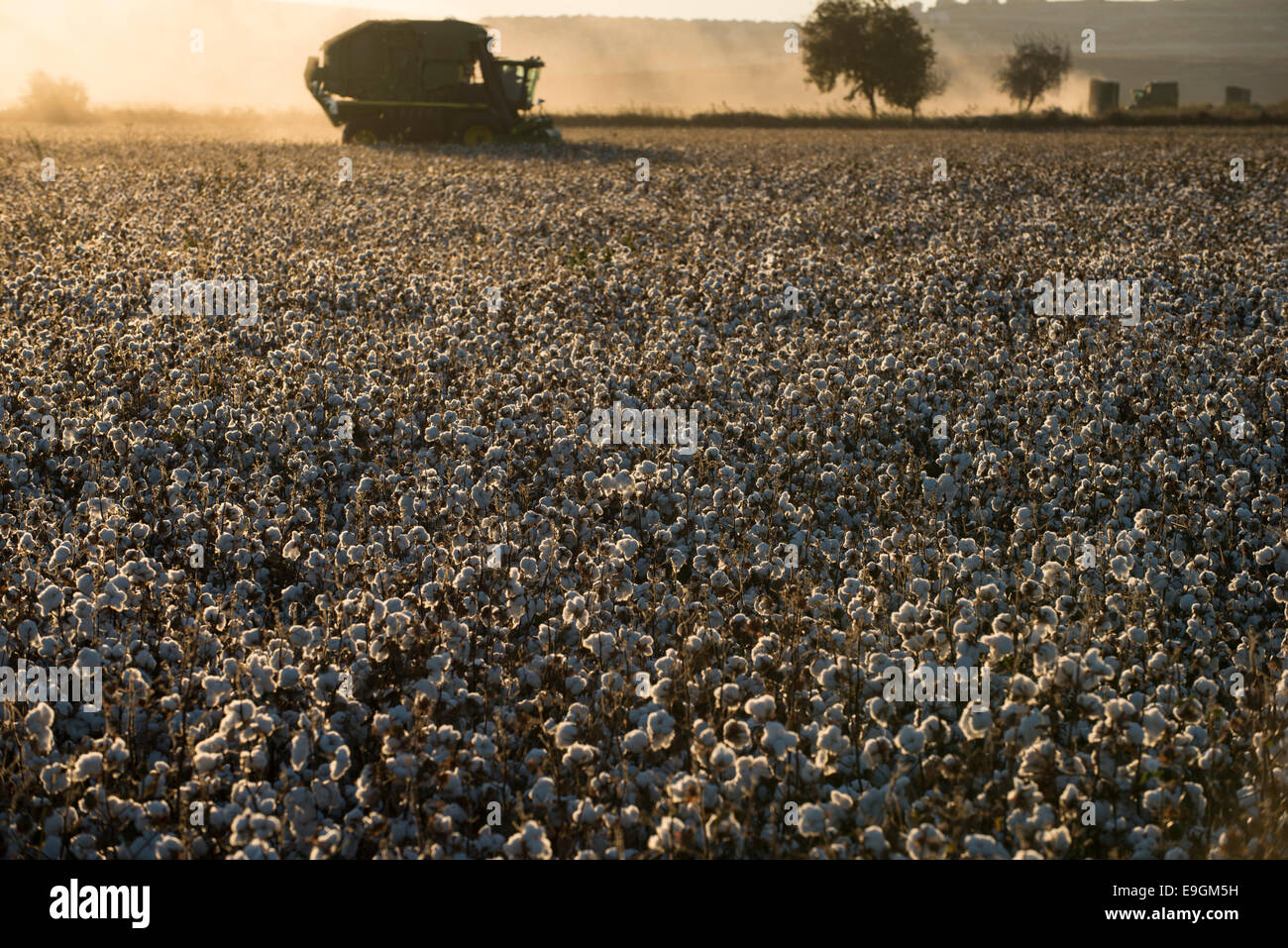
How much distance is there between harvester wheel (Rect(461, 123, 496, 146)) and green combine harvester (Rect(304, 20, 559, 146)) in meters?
0.03

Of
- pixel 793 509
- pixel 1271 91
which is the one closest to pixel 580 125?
pixel 793 509

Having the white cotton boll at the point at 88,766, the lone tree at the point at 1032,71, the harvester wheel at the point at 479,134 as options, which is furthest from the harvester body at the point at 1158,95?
the white cotton boll at the point at 88,766

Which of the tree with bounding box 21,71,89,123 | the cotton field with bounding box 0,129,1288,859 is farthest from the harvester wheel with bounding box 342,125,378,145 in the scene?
the tree with bounding box 21,71,89,123

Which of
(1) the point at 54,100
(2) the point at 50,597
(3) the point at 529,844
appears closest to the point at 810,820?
(3) the point at 529,844

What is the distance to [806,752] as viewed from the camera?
4918 mm

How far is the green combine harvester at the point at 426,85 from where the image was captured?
38156 mm

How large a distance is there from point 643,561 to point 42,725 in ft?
11.1

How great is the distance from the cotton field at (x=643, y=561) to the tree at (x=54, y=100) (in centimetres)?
5210

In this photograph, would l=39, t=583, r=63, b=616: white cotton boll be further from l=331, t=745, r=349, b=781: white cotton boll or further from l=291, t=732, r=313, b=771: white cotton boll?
l=331, t=745, r=349, b=781: white cotton boll

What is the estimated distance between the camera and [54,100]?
194 ft

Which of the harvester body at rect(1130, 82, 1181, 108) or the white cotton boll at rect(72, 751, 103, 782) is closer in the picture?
the white cotton boll at rect(72, 751, 103, 782)

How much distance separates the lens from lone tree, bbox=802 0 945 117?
2761 inches

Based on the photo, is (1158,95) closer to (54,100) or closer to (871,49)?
(871,49)
